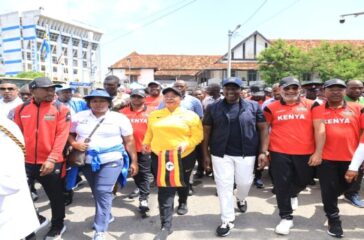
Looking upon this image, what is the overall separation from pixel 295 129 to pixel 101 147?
2.27 m

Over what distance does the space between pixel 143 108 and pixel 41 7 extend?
236 feet

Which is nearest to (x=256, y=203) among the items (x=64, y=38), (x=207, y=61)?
(x=207, y=61)

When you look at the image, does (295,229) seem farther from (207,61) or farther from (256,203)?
(207,61)

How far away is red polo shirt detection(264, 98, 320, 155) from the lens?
3.93 m

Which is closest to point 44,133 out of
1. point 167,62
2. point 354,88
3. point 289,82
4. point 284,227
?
point 289,82

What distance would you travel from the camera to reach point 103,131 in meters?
3.86

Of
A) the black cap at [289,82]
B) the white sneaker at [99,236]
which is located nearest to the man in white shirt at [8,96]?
the white sneaker at [99,236]

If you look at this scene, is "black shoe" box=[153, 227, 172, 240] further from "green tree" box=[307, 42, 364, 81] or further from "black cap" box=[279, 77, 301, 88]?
"green tree" box=[307, 42, 364, 81]

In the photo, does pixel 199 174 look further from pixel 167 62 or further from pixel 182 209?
pixel 167 62

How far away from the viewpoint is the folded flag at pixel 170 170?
3.81m

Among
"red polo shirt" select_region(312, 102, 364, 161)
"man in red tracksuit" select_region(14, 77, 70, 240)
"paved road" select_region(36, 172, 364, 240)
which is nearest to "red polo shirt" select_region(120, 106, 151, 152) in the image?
"paved road" select_region(36, 172, 364, 240)

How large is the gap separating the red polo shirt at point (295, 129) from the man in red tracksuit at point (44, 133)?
252 centimetres

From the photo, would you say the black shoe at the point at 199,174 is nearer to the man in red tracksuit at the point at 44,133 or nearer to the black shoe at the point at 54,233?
the black shoe at the point at 54,233

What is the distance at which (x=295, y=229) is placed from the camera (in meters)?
4.15
